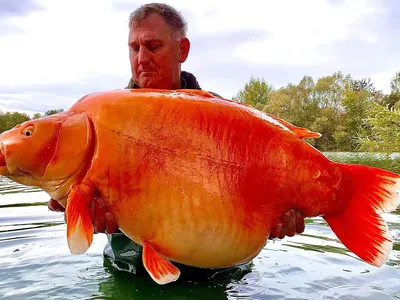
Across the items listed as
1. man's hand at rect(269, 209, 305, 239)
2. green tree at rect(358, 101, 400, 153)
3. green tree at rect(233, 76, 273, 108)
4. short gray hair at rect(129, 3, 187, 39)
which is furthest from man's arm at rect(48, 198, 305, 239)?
green tree at rect(233, 76, 273, 108)

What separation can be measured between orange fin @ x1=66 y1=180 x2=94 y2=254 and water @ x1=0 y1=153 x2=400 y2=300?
49.7 inches

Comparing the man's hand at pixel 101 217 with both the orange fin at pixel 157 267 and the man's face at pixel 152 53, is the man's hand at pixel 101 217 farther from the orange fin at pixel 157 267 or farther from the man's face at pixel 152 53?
the man's face at pixel 152 53

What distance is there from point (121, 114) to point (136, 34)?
5.51 ft

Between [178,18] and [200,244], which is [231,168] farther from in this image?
[178,18]

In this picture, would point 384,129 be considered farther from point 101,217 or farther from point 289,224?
point 101,217

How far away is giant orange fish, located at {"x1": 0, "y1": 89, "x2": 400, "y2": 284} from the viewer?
2.55 metres

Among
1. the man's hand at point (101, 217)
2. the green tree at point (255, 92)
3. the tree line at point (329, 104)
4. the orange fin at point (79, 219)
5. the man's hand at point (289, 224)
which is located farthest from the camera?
the green tree at point (255, 92)

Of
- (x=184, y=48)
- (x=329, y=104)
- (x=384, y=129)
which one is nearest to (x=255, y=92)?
(x=329, y=104)

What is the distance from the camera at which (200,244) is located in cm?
262

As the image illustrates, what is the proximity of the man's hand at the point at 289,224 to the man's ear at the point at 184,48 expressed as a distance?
6.88 ft

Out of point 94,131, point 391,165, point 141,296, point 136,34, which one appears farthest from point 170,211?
point 391,165

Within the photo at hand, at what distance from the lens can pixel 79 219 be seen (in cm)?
252

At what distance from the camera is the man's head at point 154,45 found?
4152mm

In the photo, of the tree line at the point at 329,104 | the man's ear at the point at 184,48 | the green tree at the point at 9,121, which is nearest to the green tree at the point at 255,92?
the tree line at the point at 329,104
